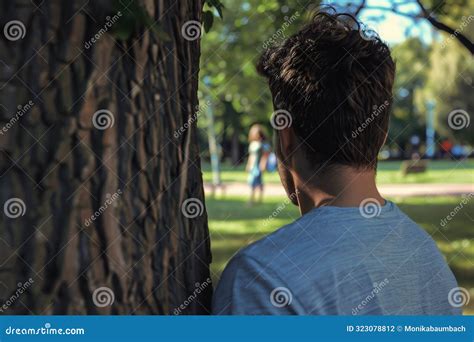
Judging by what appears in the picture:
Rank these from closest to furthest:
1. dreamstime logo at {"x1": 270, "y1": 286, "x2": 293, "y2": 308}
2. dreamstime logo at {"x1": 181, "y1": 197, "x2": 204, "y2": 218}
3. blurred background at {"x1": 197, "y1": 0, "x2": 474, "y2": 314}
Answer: dreamstime logo at {"x1": 270, "y1": 286, "x2": 293, "y2": 308}, dreamstime logo at {"x1": 181, "y1": 197, "x2": 204, "y2": 218}, blurred background at {"x1": 197, "y1": 0, "x2": 474, "y2": 314}

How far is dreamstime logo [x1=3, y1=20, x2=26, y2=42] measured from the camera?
1.77 m

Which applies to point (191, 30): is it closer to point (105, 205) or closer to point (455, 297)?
point (105, 205)

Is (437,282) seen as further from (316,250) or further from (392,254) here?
(316,250)

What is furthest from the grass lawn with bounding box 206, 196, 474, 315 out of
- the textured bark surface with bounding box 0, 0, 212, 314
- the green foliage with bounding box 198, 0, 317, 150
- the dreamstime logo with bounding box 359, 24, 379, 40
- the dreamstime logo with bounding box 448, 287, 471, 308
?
the textured bark surface with bounding box 0, 0, 212, 314

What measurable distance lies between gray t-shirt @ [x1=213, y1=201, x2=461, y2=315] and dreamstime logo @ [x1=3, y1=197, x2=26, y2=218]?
56 centimetres

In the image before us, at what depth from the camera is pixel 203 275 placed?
2035 mm

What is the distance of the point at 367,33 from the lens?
196 centimetres

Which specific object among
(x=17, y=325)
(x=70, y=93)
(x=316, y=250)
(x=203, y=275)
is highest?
(x=70, y=93)

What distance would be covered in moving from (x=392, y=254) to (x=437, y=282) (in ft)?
0.62

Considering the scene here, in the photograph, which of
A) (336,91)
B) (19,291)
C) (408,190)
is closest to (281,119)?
(336,91)

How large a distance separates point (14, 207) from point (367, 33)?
109 centimetres

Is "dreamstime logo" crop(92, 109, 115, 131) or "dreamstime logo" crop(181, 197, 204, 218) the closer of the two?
"dreamstime logo" crop(92, 109, 115, 131)

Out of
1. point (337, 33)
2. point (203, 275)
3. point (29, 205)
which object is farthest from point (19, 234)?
point (337, 33)

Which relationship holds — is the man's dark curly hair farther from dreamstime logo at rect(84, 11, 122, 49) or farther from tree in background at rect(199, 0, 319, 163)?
tree in background at rect(199, 0, 319, 163)
